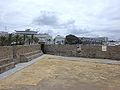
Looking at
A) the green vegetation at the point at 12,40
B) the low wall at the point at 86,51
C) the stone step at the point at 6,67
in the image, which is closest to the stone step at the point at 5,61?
the stone step at the point at 6,67

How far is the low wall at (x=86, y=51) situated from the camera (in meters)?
20.5

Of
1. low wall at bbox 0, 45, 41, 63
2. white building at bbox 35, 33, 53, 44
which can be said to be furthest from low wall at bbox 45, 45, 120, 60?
low wall at bbox 0, 45, 41, 63

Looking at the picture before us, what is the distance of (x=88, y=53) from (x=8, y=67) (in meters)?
11.9

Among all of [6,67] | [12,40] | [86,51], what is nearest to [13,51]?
[6,67]

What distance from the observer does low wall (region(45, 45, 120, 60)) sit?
67.2 feet

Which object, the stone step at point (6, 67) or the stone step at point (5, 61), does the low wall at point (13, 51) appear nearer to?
the stone step at point (5, 61)

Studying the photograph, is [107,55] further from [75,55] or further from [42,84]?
[42,84]

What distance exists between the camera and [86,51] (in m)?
22.2

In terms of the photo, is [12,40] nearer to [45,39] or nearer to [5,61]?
[5,61]

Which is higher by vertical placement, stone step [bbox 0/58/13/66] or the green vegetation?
Result: the green vegetation

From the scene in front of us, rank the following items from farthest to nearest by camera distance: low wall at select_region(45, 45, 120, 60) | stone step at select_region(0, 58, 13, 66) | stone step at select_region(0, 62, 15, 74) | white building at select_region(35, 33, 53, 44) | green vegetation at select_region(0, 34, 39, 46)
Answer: white building at select_region(35, 33, 53, 44) → green vegetation at select_region(0, 34, 39, 46) → low wall at select_region(45, 45, 120, 60) → stone step at select_region(0, 58, 13, 66) → stone step at select_region(0, 62, 15, 74)

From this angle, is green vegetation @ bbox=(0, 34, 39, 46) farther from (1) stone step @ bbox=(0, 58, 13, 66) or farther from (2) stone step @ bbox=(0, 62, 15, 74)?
(2) stone step @ bbox=(0, 62, 15, 74)

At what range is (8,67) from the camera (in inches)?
475

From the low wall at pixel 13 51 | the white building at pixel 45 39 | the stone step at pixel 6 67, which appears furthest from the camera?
the white building at pixel 45 39
